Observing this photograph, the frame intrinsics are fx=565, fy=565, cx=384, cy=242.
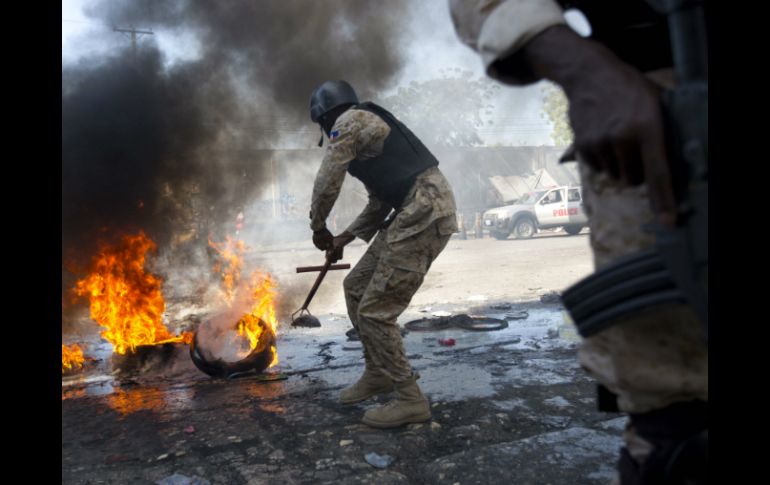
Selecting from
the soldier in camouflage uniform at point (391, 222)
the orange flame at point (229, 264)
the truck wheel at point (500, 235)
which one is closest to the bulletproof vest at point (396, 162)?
the soldier in camouflage uniform at point (391, 222)

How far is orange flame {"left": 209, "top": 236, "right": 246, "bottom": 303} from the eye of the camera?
7.15 metres

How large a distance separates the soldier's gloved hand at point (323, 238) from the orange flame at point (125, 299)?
66.0 inches

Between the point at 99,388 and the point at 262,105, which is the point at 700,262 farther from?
the point at 262,105

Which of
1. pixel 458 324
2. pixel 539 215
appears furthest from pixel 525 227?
pixel 458 324

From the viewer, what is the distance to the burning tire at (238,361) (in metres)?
3.93

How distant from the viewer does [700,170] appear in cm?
77

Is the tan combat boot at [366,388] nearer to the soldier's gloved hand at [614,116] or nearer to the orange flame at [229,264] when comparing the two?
the soldier's gloved hand at [614,116]

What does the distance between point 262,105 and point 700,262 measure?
30.3 feet

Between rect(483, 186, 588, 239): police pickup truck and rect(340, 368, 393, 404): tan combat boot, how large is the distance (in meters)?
14.0

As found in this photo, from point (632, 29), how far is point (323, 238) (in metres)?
Result: 2.52

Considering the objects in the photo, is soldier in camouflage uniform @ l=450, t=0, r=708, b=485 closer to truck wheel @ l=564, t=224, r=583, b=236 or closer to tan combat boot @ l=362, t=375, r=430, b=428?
tan combat boot @ l=362, t=375, r=430, b=428

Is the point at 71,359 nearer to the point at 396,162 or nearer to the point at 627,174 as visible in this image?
the point at 396,162

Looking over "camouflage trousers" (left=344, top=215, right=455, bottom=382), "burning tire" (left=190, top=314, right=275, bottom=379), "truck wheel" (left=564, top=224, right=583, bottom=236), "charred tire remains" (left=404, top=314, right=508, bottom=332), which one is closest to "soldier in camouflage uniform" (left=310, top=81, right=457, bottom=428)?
"camouflage trousers" (left=344, top=215, right=455, bottom=382)

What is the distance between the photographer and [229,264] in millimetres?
7746
